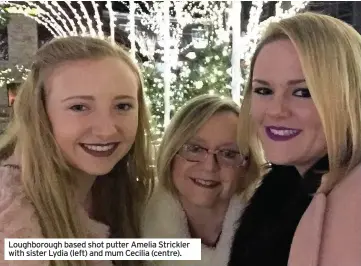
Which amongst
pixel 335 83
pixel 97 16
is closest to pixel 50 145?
pixel 97 16

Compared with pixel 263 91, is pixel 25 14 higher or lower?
higher

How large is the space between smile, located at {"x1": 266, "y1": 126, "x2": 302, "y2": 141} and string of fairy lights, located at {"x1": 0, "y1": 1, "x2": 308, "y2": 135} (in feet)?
0.92

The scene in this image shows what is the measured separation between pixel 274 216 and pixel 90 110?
0.40 meters

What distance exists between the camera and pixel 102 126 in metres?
0.91

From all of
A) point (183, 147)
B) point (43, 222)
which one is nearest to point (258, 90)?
point (183, 147)

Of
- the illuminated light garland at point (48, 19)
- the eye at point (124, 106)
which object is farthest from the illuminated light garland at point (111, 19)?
the eye at point (124, 106)

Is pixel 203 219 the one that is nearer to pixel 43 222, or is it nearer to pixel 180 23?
pixel 43 222

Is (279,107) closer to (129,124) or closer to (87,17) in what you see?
(129,124)

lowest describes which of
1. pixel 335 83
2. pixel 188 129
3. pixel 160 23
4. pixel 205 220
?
pixel 205 220

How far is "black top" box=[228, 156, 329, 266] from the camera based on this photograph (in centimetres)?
81

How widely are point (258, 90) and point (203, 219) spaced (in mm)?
326

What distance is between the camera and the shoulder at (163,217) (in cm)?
98

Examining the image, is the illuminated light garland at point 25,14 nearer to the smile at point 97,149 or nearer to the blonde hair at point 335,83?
the smile at point 97,149

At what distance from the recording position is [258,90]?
865mm
